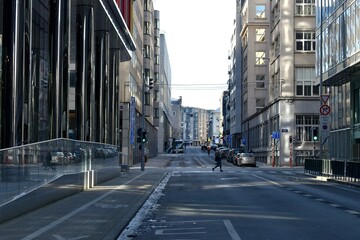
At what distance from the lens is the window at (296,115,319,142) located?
5594 cm

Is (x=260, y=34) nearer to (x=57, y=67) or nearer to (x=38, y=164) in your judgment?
(x=57, y=67)

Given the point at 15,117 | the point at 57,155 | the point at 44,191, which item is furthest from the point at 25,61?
the point at 44,191

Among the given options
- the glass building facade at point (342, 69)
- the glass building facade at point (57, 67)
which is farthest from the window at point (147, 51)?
the glass building facade at point (342, 69)

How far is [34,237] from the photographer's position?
9.88m

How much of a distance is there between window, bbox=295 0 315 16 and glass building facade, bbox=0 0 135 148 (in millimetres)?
22081

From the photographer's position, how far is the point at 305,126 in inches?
2201

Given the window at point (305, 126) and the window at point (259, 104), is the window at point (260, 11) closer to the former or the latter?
the window at point (259, 104)

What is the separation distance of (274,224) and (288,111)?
45.0 metres

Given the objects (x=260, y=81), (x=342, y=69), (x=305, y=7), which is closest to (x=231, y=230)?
(x=342, y=69)

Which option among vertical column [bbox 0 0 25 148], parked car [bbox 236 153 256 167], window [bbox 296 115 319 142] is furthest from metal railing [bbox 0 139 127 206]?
window [bbox 296 115 319 142]

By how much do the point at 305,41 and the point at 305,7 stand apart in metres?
3.61

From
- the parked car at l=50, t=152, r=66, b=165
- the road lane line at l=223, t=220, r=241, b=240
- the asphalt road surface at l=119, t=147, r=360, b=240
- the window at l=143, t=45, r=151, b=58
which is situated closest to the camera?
the road lane line at l=223, t=220, r=241, b=240

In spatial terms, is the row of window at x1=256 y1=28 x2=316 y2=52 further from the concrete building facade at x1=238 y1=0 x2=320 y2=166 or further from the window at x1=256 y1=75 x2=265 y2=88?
the window at x1=256 y1=75 x2=265 y2=88

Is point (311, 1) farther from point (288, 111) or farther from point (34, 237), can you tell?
point (34, 237)
